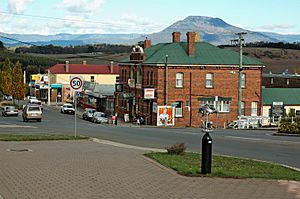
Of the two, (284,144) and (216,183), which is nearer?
(216,183)

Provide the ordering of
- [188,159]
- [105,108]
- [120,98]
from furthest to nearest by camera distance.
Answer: [105,108] → [120,98] → [188,159]

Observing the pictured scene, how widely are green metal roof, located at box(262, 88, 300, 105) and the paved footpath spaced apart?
158ft

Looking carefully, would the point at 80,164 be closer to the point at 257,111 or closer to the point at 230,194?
the point at 230,194

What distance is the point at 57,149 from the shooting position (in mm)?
19594

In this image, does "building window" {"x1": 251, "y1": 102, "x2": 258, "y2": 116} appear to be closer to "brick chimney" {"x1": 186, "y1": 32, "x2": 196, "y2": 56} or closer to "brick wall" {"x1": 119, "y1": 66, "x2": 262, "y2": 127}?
"brick wall" {"x1": 119, "y1": 66, "x2": 262, "y2": 127}

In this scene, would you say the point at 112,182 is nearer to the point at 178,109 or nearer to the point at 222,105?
the point at 178,109

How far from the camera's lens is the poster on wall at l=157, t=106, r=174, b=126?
56334 mm

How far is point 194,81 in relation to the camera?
58875mm

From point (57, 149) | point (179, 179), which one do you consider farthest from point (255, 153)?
point (179, 179)

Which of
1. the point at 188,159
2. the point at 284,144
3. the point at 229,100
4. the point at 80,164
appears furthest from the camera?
the point at 229,100

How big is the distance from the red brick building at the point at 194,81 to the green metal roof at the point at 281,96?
2.37 m

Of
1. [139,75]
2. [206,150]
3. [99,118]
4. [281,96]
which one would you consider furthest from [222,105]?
[206,150]

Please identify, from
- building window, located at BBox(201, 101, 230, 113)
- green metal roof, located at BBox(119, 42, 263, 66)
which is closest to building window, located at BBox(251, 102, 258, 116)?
building window, located at BBox(201, 101, 230, 113)

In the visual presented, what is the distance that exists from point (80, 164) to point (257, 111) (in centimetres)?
4802
